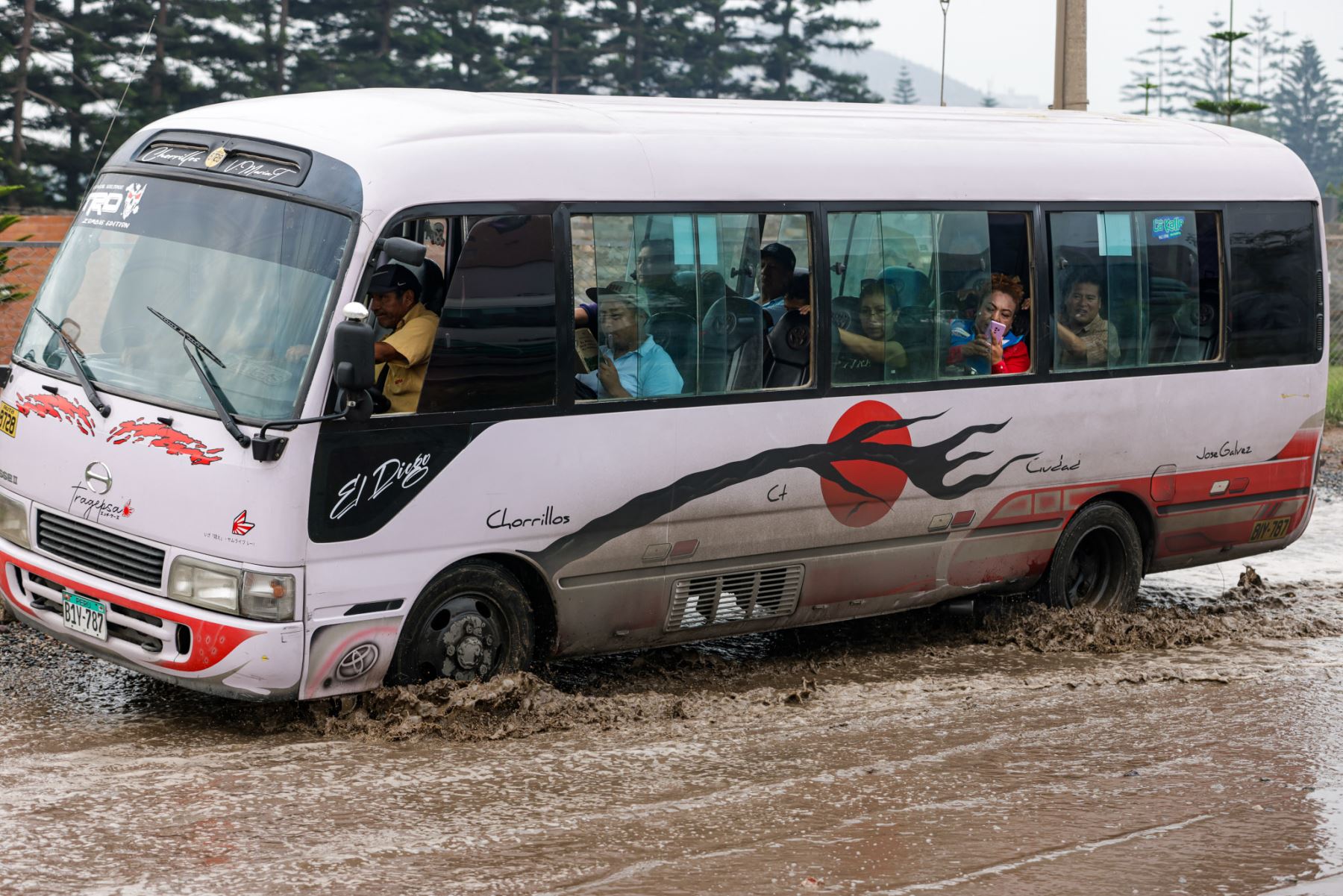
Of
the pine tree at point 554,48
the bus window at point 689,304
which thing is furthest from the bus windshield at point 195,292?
the pine tree at point 554,48

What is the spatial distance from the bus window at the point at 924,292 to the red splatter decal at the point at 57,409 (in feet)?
12.0

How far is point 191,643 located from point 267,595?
15.4 inches

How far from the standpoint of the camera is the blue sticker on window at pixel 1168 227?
1031cm

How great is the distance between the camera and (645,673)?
352 inches

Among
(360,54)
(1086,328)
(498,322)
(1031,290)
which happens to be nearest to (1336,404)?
(1086,328)

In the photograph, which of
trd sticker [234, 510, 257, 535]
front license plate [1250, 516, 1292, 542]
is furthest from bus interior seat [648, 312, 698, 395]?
front license plate [1250, 516, 1292, 542]

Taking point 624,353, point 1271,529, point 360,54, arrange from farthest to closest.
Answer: point 360,54
point 1271,529
point 624,353

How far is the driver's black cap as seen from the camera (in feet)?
24.3

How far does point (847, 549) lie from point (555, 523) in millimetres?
1881

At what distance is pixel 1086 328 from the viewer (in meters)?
9.96

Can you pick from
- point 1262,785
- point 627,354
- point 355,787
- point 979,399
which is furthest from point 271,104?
point 1262,785

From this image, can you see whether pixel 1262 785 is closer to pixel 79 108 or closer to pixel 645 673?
pixel 645 673

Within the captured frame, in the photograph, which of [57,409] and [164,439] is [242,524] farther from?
[57,409]

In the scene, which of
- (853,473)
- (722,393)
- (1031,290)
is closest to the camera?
(722,393)
